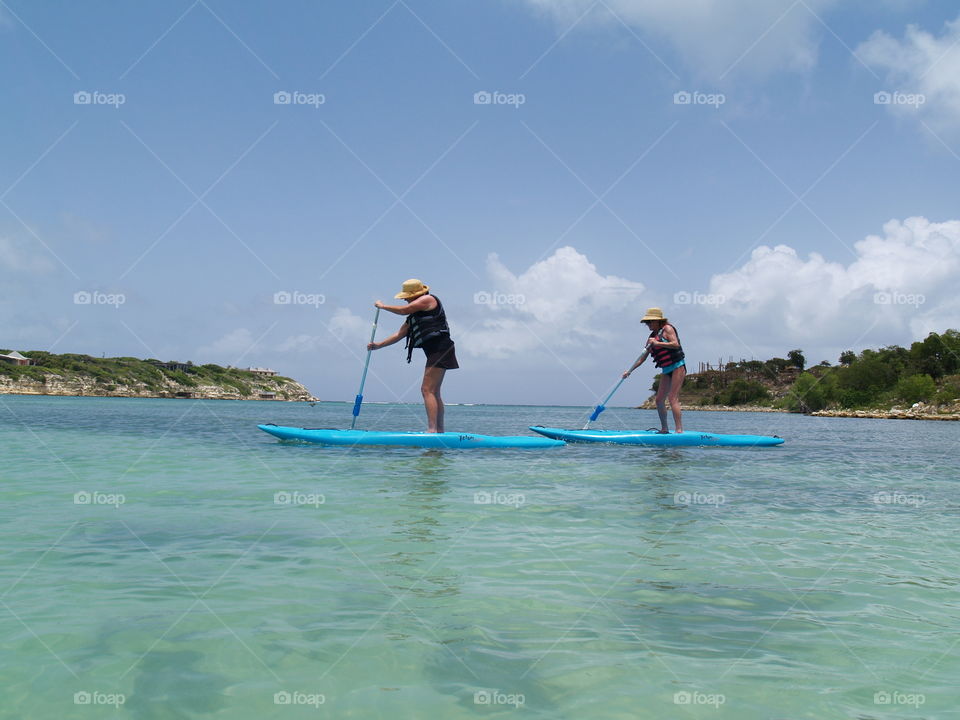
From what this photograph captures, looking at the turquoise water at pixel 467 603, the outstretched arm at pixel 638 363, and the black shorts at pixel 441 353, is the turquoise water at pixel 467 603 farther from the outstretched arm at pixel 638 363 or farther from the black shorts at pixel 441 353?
the outstretched arm at pixel 638 363

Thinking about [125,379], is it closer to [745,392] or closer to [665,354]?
[745,392]

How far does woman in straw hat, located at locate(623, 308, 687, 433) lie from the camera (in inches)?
598

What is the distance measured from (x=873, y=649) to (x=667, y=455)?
33.2 ft

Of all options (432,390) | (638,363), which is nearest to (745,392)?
(638,363)

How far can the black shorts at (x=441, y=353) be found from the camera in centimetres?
1257

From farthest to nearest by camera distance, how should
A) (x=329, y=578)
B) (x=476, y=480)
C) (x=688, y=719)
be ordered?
(x=476, y=480) < (x=329, y=578) < (x=688, y=719)

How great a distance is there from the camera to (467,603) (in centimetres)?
377

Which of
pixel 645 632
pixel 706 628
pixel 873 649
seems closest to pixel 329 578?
pixel 645 632

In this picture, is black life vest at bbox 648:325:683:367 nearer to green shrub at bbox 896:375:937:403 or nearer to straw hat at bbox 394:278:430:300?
straw hat at bbox 394:278:430:300

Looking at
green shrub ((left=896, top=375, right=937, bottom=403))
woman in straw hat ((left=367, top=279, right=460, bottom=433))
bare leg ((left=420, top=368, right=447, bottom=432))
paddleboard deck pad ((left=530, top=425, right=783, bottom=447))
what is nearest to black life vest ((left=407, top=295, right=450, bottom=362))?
woman in straw hat ((left=367, top=279, right=460, bottom=433))

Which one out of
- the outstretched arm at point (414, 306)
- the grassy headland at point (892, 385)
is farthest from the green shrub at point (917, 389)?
the outstretched arm at point (414, 306)

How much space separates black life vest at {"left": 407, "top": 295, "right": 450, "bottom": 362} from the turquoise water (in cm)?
496

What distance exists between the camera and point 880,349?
108188 mm

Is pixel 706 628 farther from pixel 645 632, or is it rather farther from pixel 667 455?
pixel 667 455
